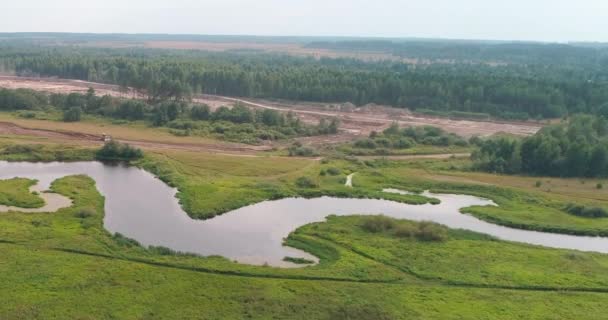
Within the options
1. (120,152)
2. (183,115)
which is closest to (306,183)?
(120,152)

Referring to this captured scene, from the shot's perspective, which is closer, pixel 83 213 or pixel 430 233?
pixel 430 233

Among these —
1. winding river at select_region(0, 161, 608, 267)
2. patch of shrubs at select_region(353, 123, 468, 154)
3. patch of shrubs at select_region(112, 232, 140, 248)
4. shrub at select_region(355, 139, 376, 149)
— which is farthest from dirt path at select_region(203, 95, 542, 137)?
patch of shrubs at select_region(112, 232, 140, 248)

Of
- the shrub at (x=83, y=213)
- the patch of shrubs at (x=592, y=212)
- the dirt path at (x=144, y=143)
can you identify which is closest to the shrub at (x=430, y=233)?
the patch of shrubs at (x=592, y=212)

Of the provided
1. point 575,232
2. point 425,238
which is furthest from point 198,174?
point 575,232

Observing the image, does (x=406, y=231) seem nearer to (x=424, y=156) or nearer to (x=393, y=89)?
(x=424, y=156)

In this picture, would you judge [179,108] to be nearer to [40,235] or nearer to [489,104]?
[40,235]

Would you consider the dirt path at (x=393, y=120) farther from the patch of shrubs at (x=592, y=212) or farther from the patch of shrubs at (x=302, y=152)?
the patch of shrubs at (x=592, y=212)
